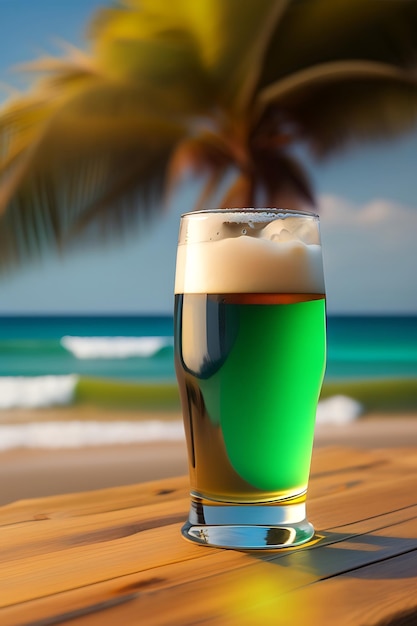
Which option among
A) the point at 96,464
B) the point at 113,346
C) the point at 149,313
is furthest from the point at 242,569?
the point at 149,313

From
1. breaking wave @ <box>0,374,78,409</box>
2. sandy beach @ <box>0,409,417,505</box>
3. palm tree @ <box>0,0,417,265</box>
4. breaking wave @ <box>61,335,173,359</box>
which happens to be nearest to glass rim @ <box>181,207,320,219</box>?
sandy beach @ <box>0,409,417,505</box>

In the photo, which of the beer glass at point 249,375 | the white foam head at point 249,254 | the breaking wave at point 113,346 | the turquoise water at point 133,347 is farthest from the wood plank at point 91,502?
the breaking wave at point 113,346

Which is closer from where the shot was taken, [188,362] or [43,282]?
[188,362]

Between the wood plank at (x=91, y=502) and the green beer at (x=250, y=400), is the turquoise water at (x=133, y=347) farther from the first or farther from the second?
the green beer at (x=250, y=400)

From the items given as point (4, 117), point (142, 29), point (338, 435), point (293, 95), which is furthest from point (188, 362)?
point (142, 29)

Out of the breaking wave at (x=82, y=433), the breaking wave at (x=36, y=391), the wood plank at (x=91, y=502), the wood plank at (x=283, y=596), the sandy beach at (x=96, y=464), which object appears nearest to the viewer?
the wood plank at (x=283, y=596)

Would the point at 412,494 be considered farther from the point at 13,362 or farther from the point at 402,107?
the point at 13,362
